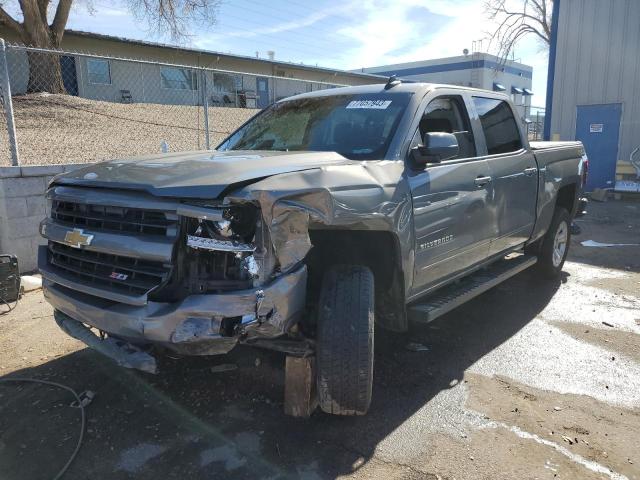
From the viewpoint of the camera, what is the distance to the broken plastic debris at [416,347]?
4285mm

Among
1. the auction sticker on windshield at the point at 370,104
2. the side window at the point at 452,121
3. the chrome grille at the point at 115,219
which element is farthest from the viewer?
the side window at the point at 452,121

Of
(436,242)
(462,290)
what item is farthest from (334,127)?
(462,290)

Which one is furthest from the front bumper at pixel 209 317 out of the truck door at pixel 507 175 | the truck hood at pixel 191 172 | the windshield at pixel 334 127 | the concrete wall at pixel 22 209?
the concrete wall at pixel 22 209

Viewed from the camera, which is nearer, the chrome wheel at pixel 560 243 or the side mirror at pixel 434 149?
the side mirror at pixel 434 149

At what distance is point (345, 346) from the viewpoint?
2.87 m

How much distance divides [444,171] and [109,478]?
2864 millimetres

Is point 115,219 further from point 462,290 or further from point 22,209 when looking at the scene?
point 22,209

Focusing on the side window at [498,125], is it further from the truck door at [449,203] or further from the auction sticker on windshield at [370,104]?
the auction sticker on windshield at [370,104]

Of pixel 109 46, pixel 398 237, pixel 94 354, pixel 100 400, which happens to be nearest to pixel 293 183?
pixel 398 237

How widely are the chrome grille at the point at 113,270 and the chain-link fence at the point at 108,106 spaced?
194 centimetres

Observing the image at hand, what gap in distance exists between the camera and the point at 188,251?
2.70m

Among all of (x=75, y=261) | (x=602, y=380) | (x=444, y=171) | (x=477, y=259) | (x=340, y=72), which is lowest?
(x=602, y=380)

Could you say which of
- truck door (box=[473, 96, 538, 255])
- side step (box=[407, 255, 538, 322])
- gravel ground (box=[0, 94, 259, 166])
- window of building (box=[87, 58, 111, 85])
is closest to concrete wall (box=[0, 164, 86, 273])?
side step (box=[407, 255, 538, 322])

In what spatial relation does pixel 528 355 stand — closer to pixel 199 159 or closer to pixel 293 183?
pixel 293 183
